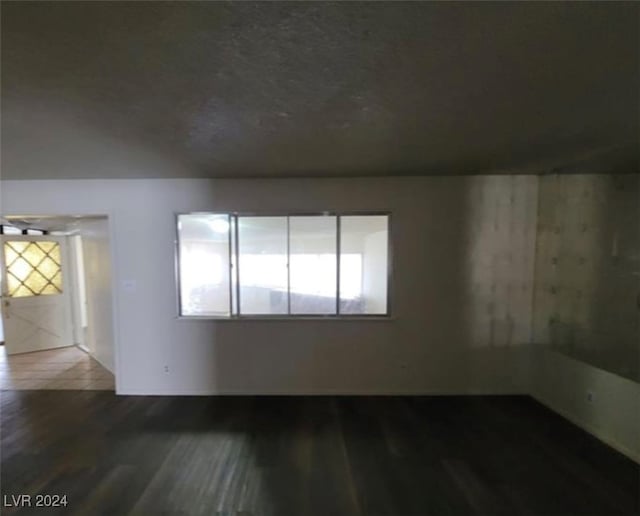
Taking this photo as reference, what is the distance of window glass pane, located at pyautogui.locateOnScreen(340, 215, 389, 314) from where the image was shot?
147 inches

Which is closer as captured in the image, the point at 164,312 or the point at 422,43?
the point at 422,43

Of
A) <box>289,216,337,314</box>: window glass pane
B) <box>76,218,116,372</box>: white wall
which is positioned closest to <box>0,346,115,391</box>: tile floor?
<box>76,218,116,372</box>: white wall

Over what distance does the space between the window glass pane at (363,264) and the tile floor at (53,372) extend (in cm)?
304

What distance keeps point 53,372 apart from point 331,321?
13.0ft

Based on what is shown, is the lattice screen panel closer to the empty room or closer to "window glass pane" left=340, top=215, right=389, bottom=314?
the empty room

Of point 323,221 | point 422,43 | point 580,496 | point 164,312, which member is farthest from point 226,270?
point 580,496

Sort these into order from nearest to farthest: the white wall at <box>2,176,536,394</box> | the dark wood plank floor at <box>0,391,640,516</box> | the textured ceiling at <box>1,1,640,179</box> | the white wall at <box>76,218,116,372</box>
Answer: the textured ceiling at <box>1,1,640,179</box> < the dark wood plank floor at <box>0,391,640,516</box> < the white wall at <box>2,176,536,394</box> < the white wall at <box>76,218,116,372</box>

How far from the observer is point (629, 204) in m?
3.29

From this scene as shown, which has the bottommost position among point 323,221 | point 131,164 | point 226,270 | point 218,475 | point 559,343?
point 218,475

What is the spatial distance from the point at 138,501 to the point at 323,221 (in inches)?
111

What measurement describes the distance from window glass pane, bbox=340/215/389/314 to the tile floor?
9.99ft

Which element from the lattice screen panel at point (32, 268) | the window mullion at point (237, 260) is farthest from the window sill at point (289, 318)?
the lattice screen panel at point (32, 268)

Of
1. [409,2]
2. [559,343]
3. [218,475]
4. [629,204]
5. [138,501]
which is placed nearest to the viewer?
[409,2]

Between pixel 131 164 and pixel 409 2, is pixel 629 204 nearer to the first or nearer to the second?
pixel 409 2
